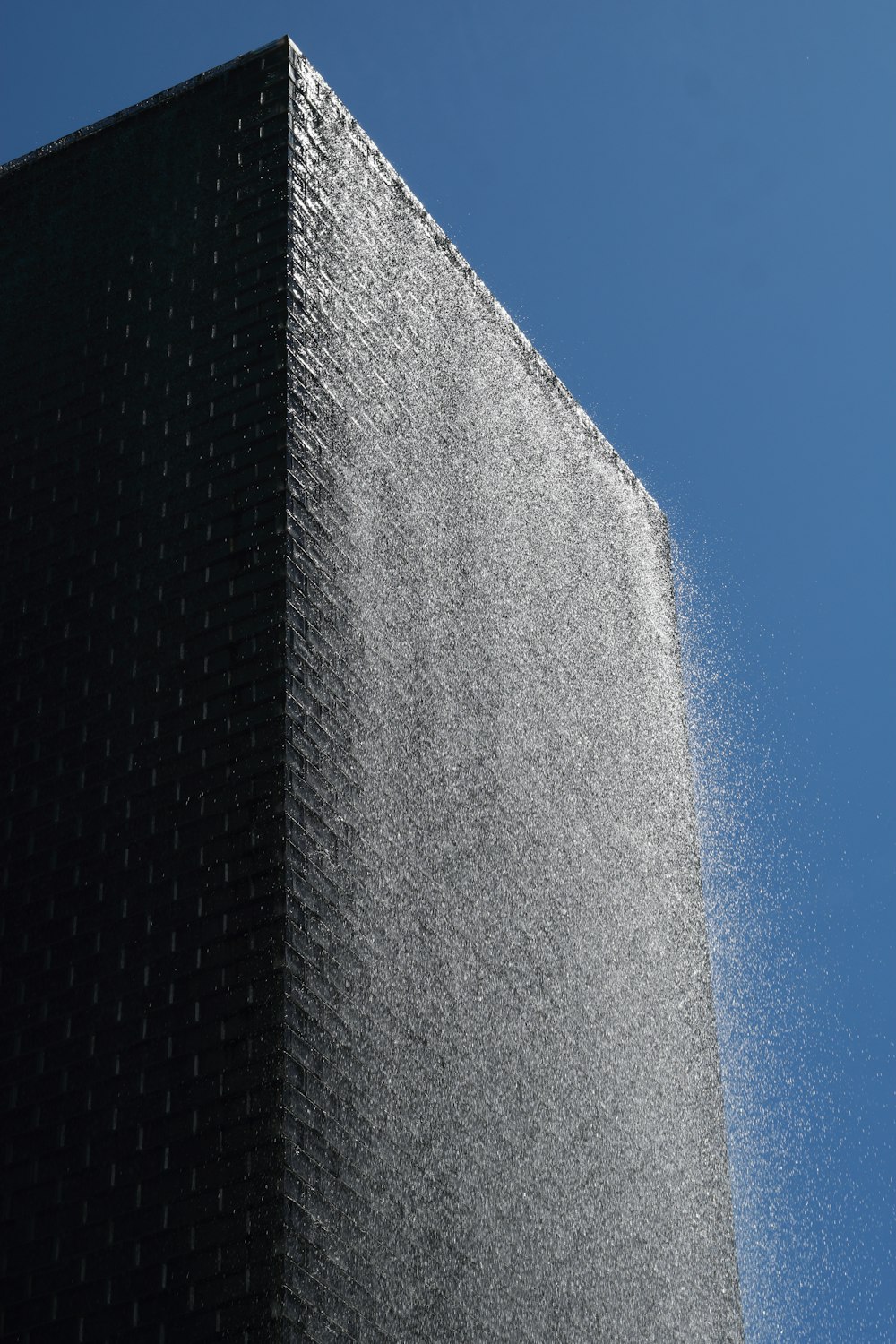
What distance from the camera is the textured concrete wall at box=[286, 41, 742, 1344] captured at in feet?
14.7

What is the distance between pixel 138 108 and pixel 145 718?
92.2 inches

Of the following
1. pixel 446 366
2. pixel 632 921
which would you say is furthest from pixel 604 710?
pixel 446 366

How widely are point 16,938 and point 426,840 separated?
1.12 m

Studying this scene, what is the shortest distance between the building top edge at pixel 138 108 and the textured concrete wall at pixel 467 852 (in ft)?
0.49

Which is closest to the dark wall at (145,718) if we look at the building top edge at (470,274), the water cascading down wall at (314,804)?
the water cascading down wall at (314,804)

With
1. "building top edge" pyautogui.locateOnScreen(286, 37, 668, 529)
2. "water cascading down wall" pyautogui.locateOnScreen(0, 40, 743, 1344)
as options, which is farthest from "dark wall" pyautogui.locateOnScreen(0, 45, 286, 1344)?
"building top edge" pyautogui.locateOnScreen(286, 37, 668, 529)

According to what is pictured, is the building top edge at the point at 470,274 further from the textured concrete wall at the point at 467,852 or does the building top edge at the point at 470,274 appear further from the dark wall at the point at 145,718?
the dark wall at the point at 145,718

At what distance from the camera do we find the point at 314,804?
4.62 metres

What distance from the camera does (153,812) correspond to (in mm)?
4684

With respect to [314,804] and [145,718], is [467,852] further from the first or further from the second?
[145,718]

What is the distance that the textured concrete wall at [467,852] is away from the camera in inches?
176

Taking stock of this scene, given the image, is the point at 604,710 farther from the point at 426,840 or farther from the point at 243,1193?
the point at 243,1193

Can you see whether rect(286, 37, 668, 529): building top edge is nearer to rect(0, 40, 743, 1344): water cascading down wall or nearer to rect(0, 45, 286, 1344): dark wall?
rect(0, 40, 743, 1344): water cascading down wall

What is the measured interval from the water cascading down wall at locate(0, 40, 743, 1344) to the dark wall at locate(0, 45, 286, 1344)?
0.03 feet
